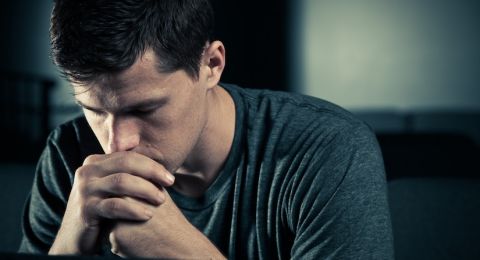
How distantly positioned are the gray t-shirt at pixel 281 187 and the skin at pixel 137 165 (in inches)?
4.4

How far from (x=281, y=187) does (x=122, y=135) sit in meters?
0.30

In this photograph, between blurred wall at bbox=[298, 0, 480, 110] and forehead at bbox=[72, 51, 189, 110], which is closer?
forehead at bbox=[72, 51, 189, 110]

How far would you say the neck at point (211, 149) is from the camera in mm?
1033

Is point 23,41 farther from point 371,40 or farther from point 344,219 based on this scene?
point 344,219

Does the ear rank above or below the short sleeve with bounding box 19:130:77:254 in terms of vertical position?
above

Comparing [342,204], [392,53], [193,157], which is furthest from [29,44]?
[342,204]

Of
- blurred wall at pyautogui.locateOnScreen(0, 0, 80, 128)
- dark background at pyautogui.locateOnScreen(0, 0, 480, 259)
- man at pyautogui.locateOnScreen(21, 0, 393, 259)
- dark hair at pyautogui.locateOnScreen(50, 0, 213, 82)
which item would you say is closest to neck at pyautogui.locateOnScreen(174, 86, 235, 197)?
man at pyautogui.locateOnScreen(21, 0, 393, 259)

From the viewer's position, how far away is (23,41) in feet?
13.8

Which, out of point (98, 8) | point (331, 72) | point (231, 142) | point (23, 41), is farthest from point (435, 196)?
point (23, 41)

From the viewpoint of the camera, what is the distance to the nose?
89 centimetres

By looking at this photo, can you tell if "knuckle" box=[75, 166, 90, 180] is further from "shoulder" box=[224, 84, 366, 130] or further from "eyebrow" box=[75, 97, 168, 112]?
"shoulder" box=[224, 84, 366, 130]

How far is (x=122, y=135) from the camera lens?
896mm

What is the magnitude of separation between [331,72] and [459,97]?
3.40 ft

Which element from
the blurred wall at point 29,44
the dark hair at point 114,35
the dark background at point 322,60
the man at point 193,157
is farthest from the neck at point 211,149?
the blurred wall at point 29,44
